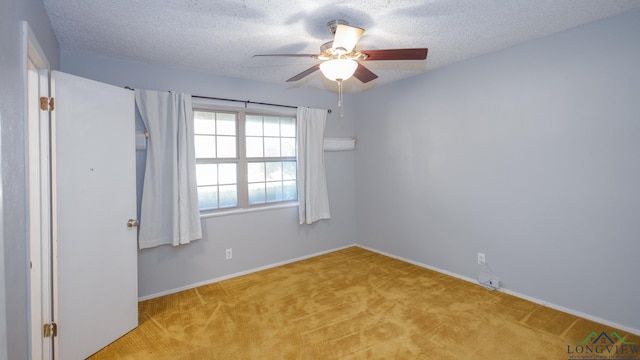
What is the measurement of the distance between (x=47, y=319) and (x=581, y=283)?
396cm

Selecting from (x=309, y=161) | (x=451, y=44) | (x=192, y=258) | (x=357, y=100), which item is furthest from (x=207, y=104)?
(x=451, y=44)

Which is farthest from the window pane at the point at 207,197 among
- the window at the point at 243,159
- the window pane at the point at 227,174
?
the window pane at the point at 227,174

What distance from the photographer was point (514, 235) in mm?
2832

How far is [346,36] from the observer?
1790 millimetres

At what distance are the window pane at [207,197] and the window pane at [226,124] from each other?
0.67 metres

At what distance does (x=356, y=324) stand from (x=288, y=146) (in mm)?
2428

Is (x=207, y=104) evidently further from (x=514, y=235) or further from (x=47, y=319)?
(x=514, y=235)

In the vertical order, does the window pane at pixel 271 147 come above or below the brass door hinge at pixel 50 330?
above

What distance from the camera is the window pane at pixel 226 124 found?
344 cm

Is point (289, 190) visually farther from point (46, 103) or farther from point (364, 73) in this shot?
point (46, 103)

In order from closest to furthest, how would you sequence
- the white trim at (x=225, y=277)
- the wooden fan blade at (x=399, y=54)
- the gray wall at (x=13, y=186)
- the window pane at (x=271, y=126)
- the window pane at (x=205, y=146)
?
1. the gray wall at (x=13, y=186)
2. the wooden fan blade at (x=399, y=54)
3. the white trim at (x=225, y=277)
4. the window pane at (x=205, y=146)
5. the window pane at (x=271, y=126)

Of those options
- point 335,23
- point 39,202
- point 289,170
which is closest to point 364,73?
point 335,23

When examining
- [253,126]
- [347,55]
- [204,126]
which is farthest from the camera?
[253,126]

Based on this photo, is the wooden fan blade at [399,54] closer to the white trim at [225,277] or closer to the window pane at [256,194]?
→ the window pane at [256,194]
